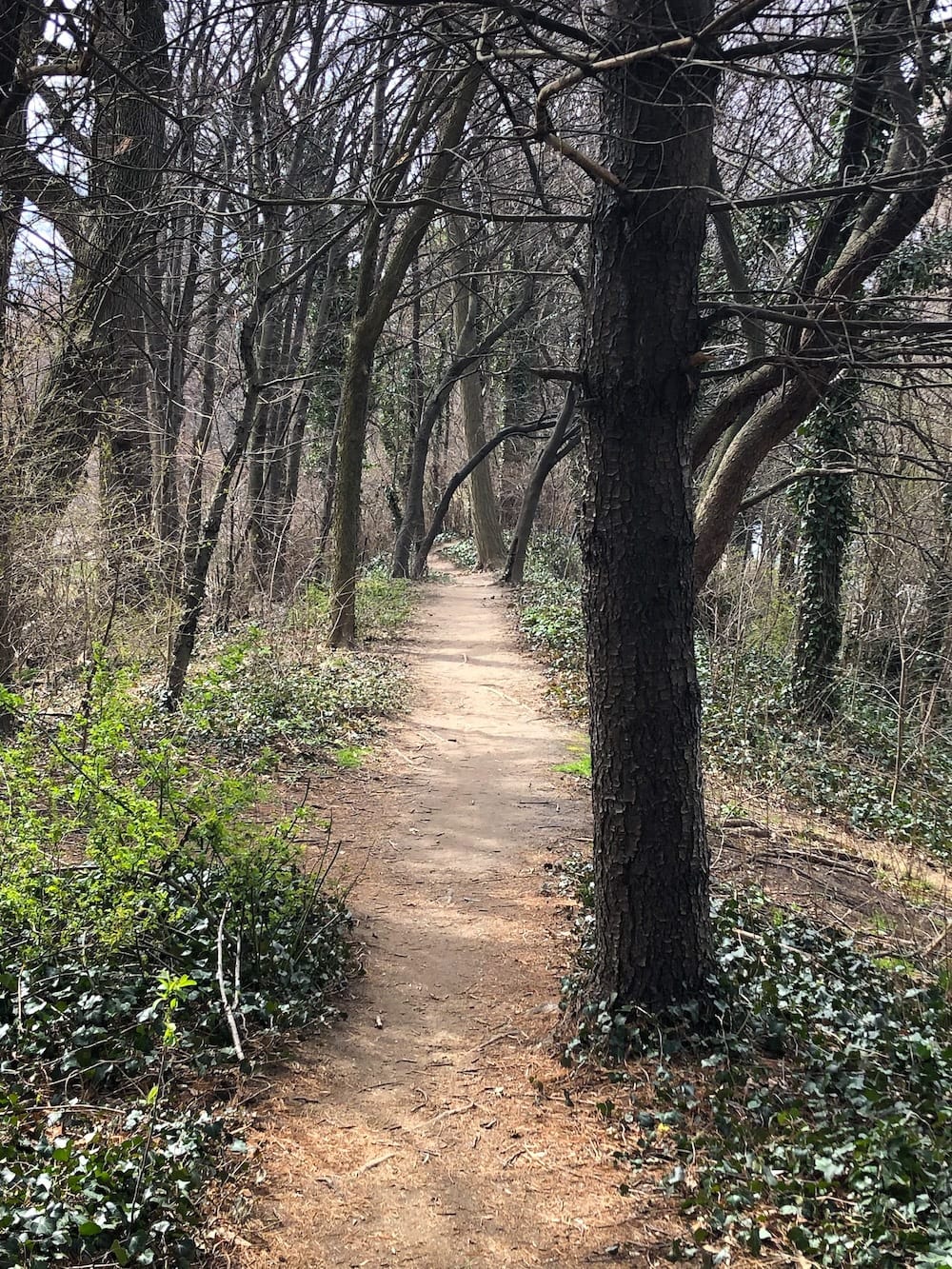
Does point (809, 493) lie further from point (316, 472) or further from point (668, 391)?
point (316, 472)

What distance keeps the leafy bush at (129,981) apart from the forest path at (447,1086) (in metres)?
0.31

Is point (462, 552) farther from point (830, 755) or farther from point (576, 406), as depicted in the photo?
point (576, 406)

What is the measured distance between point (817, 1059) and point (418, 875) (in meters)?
3.09

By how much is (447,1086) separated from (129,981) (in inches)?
59.1

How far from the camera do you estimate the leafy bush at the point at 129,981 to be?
2.72 meters

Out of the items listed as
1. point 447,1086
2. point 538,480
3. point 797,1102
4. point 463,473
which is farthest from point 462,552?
point 797,1102

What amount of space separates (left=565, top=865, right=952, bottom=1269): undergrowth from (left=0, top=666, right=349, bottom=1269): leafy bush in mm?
1526

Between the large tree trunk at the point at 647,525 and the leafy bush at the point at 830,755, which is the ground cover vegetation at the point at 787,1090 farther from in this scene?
the leafy bush at the point at 830,755

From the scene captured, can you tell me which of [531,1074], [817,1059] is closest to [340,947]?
[531,1074]

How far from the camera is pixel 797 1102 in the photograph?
132 inches

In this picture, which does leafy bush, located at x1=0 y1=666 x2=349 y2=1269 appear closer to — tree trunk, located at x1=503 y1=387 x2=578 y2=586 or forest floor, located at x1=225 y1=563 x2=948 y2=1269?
forest floor, located at x1=225 y1=563 x2=948 y2=1269

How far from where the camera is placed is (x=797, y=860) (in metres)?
6.59

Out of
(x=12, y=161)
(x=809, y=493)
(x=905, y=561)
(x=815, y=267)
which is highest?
(x=12, y=161)

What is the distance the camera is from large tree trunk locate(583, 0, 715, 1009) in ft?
12.6
